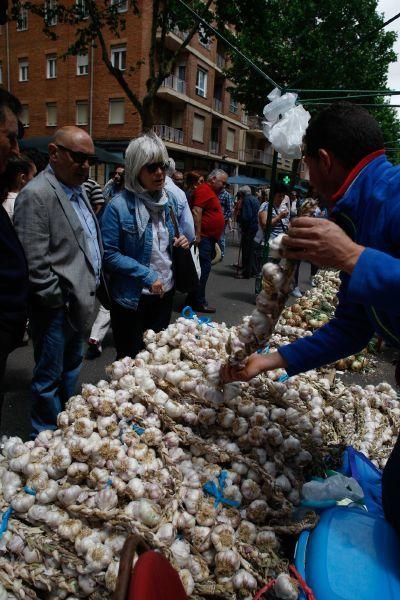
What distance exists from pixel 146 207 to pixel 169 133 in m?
22.8

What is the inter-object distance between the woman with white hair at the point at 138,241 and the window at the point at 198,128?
80.9 feet

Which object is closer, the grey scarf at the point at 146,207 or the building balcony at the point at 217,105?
the grey scarf at the point at 146,207

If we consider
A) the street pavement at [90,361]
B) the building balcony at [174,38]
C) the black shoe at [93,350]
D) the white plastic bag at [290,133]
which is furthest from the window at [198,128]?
the black shoe at [93,350]

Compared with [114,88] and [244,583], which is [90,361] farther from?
[114,88]

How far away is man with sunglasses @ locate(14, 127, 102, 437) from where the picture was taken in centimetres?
220

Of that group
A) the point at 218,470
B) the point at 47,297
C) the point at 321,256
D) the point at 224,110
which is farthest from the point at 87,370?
the point at 224,110

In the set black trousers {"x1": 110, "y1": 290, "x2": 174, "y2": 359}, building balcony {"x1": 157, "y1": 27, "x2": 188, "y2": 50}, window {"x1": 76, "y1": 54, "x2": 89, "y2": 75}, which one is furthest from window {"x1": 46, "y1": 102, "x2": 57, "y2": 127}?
black trousers {"x1": 110, "y1": 290, "x2": 174, "y2": 359}

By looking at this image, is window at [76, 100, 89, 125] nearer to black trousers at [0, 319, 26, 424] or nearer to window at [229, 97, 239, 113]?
window at [229, 97, 239, 113]

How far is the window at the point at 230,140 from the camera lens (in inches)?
1202

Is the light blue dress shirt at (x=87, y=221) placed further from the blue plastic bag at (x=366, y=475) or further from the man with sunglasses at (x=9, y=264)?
the blue plastic bag at (x=366, y=475)

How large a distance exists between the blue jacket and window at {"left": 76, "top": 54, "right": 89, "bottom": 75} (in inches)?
964

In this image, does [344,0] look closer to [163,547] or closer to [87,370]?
[87,370]

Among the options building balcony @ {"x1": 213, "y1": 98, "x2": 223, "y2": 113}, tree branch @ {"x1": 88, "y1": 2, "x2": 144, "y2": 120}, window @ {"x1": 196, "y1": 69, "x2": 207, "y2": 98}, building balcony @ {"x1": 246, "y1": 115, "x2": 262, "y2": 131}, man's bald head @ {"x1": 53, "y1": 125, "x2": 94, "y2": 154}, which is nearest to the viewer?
man's bald head @ {"x1": 53, "y1": 125, "x2": 94, "y2": 154}

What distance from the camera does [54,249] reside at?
2.32 m
